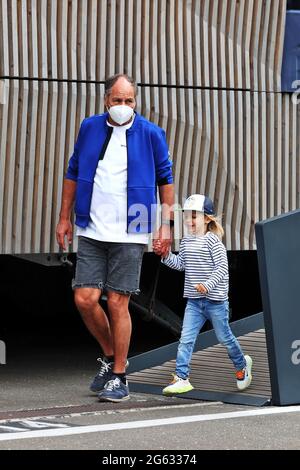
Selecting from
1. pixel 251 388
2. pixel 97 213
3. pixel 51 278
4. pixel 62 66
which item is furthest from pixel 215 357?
pixel 51 278

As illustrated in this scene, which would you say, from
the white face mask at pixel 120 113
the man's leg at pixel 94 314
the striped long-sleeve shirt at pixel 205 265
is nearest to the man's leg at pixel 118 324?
the man's leg at pixel 94 314

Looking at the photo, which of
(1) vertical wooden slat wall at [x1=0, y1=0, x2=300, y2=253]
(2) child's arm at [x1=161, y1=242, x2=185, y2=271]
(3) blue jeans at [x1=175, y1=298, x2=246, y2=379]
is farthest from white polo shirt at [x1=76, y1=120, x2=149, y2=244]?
(1) vertical wooden slat wall at [x1=0, y1=0, x2=300, y2=253]

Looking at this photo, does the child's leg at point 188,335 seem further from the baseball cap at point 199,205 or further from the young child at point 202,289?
the baseball cap at point 199,205

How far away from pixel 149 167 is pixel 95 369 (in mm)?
2971

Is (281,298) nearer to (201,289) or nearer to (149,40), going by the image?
(201,289)

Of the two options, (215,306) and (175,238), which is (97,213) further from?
(175,238)

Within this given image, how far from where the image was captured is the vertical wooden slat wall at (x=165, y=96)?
34.5 feet

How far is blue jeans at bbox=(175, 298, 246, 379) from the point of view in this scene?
910 cm

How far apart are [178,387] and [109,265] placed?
3.08 feet

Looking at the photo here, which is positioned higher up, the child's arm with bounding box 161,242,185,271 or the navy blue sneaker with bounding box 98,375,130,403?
the child's arm with bounding box 161,242,185,271

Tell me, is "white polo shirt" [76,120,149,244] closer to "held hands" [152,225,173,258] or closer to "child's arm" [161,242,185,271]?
"held hands" [152,225,173,258]

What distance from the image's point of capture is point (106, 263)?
9.19m

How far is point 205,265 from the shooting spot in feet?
30.0

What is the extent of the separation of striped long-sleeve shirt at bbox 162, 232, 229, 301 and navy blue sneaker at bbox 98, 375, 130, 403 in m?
0.74
